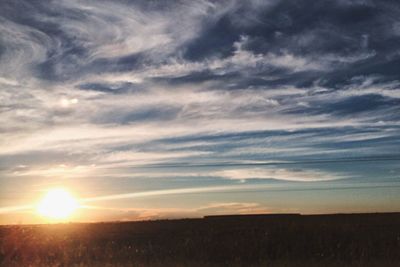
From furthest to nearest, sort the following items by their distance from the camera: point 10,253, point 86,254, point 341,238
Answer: point 341,238 → point 10,253 → point 86,254

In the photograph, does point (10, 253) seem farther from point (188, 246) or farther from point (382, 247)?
point (382, 247)

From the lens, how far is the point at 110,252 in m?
20.9

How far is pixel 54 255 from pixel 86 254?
1.41 meters

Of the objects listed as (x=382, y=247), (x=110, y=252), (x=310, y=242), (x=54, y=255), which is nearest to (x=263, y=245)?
(x=310, y=242)

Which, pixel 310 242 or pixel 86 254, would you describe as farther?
pixel 310 242

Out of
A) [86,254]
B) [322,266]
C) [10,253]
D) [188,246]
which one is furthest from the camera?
[188,246]

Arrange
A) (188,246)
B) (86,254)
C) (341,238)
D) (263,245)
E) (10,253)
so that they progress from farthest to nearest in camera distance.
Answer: (341,238), (263,245), (188,246), (10,253), (86,254)

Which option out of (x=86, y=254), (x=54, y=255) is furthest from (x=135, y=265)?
(x=54, y=255)

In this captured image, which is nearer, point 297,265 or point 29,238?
point 297,265

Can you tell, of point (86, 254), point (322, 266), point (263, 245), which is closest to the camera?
point (322, 266)

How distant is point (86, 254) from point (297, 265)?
7.71 meters

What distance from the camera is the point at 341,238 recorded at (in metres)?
29.0

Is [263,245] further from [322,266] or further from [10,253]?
[10,253]

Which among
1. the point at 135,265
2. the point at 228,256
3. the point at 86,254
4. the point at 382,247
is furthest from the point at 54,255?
the point at 382,247
